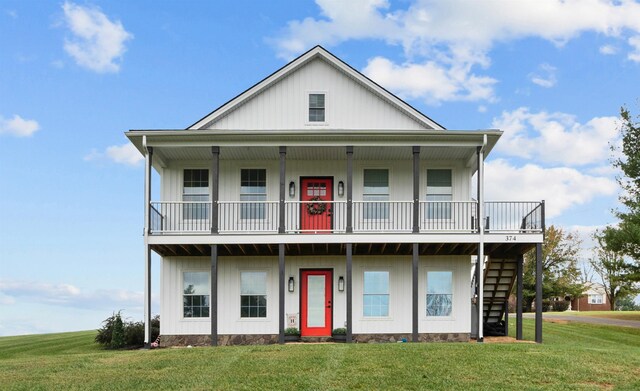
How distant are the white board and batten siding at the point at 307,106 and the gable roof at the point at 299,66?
133mm

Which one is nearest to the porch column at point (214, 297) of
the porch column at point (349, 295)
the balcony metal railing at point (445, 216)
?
the porch column at point (349, 295)

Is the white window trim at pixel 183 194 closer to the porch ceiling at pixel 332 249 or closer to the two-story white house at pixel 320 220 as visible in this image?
the two-story white house at pixel 320 220

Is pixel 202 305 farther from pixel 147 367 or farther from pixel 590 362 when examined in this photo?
pixel 590 362

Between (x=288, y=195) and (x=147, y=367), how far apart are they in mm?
8670

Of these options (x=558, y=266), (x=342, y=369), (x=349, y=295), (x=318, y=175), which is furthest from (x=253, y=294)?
(x=558, y=266)

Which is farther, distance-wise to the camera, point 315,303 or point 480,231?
point 315,303

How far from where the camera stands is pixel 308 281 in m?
22.3

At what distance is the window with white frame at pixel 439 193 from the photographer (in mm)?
22450

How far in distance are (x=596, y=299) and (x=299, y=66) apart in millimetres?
52524

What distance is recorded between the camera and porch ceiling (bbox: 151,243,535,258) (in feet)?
69.6

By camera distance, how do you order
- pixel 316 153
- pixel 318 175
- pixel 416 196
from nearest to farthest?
pixel 416 196
pixel 316 153
pixel 318 175

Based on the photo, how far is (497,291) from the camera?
77.4 ft

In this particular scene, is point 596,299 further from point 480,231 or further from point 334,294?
point 334,294

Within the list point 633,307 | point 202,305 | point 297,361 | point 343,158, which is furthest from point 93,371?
point 633,307
